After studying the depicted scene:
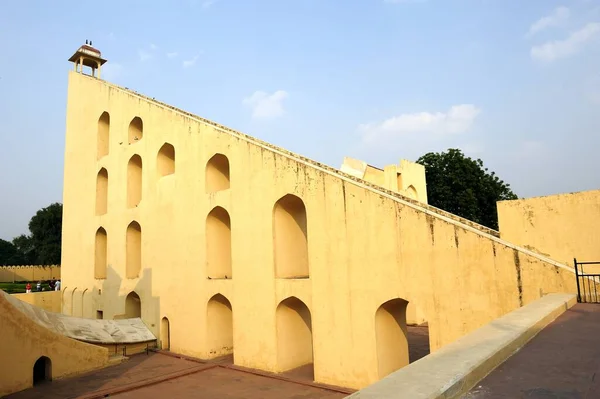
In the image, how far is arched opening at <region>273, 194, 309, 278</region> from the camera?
1051 cm

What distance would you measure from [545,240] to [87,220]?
667 inches

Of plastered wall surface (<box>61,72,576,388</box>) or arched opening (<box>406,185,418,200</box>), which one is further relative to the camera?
arched opening (<box>406,185,418,200</box>)

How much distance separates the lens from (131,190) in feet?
53.0

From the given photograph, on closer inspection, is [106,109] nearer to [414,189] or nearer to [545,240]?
[414,189]

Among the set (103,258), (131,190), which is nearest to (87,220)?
(103,258)

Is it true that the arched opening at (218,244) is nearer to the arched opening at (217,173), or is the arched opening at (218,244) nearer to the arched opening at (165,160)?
the arched opening at (217,173)

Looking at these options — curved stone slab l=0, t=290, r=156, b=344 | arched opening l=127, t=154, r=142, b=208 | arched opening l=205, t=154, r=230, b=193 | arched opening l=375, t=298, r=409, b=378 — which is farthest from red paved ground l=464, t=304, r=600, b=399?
arched opening l=127, t=154, r=142, b=208

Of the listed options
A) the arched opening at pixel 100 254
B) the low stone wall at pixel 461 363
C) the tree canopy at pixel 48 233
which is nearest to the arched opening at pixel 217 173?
the arched opening at pixel 100 254

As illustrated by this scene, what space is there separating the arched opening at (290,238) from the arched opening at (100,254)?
10085 millimetres

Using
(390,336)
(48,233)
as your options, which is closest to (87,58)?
(390,336)

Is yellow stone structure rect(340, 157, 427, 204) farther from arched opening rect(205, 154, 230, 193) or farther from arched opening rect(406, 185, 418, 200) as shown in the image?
arched opening rect(205, 154, 230, 193)

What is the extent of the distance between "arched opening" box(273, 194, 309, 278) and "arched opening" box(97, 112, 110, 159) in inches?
439

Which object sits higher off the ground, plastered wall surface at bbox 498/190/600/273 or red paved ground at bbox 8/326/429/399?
plastered wall surface at bbox 498/190/600/273

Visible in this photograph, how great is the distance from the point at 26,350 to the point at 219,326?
15.4 feet
